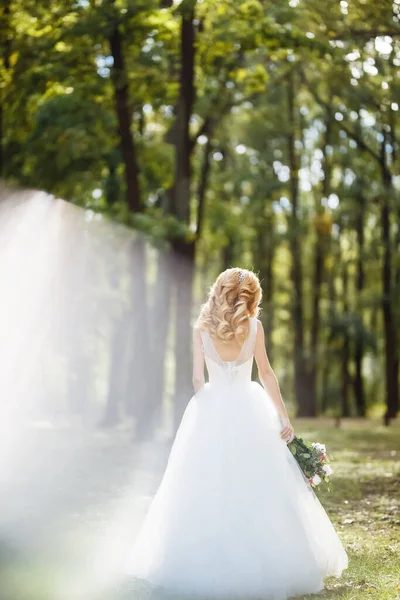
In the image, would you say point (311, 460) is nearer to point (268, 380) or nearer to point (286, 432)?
point (286, 432)

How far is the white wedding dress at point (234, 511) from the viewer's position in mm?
6023

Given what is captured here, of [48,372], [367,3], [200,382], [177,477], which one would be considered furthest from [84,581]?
[48,372]

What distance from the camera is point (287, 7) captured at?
15242 mm

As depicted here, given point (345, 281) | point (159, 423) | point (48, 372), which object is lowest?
point (345, 281)

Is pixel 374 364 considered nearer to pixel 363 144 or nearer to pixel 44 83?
pixel 363 144

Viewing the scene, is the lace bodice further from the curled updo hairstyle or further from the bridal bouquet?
the bridal bouquet

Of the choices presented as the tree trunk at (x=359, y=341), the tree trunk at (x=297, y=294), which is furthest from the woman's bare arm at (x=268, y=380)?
the tree trunk at (x=359, y=341)

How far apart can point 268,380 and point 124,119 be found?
12.1 metres

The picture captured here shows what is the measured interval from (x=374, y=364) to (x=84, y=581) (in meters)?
43.1

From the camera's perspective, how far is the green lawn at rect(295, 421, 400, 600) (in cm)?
650

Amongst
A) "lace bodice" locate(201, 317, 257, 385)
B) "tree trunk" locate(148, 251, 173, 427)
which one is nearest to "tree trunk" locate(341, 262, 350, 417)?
"tree trunk" locate(148, 251, 173, 427)

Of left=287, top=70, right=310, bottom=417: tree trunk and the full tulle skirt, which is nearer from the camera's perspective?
the full tulle skirt

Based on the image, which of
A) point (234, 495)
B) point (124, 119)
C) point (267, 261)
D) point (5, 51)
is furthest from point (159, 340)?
point (267, 261)

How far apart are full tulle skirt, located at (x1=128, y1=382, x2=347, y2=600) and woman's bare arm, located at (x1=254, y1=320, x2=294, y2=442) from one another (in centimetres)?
7
